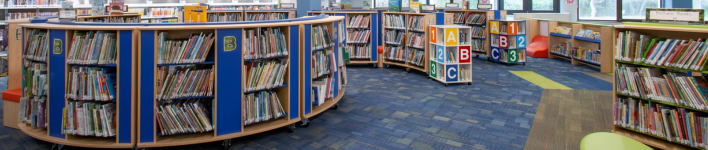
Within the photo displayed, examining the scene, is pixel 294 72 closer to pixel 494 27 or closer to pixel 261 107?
pixel 261 107

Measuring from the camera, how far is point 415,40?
24.4 feet

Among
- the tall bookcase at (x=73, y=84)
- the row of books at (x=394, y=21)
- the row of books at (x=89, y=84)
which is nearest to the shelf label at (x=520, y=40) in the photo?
the row of books at (x=394, y=21)

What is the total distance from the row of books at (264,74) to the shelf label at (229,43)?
20 cm

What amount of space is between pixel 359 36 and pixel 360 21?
0.91 feet

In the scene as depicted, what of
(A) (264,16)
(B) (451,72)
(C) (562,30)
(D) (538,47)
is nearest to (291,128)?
(B) (451,72)

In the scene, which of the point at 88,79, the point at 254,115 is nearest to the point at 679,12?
the point at 254,115

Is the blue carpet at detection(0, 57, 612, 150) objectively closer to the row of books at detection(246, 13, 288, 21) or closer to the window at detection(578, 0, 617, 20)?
the row of books at detection(246, 13, 288, 21)

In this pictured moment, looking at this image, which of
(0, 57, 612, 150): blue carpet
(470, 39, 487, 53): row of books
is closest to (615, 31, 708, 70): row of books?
(0, 57, 612, 150): blue carpet

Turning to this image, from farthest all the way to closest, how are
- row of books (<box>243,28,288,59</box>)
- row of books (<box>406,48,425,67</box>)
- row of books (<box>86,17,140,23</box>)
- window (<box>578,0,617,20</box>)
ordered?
window (<box>578,0,617,20</box>) → row of books (<box>406,48,425,67</box>) → row of books (<box>86,17,140,23</box>) → row of books (<box>243,28,288,59</box>)

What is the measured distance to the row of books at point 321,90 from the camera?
14.3 ft

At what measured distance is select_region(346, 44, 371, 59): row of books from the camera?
8312mm

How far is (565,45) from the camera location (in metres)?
8.83

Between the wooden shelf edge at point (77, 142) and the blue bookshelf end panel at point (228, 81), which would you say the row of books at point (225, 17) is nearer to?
the wooden shelf edge at point (77, 142)

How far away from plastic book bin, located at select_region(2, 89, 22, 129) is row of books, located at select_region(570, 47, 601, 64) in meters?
8.09
